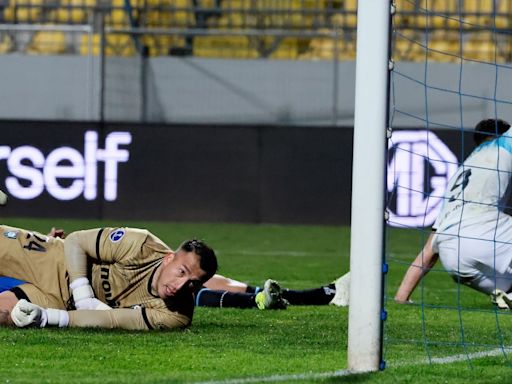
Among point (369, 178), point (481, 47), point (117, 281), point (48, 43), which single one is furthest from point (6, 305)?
point (481, 47)

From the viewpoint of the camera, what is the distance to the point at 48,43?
19.2 metres

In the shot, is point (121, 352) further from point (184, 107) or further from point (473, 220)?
point (184, 107)

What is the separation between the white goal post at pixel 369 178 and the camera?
5746 mm

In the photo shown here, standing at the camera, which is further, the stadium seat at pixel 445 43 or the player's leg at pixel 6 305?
the stadium seat at pixel 445 43

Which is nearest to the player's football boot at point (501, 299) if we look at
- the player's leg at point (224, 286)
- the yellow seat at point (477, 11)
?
the player's leg at point (224, 286)

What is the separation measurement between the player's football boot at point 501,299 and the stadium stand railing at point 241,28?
929 centimetres

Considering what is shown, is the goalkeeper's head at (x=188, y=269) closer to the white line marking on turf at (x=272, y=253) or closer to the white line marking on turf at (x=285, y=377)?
the white line marking on turf at (x=285, y=377)

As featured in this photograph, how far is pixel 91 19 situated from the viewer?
1909 centimetres

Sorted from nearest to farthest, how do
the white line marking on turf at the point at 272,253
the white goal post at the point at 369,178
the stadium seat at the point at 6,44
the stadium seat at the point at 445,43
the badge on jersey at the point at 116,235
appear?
the white goal post at the point at 369,178 < the badge on jersey at the point at 116,235 < the white line marking on turf at the point at 272,253 < the stadium seat at the point at 6,44 < the stadium seat at the point at 445,43

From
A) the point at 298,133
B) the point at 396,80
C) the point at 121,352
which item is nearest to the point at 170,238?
the point at 298,133

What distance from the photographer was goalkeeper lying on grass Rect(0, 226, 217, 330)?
23.8ft

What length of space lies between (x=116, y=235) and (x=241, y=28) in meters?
13.0

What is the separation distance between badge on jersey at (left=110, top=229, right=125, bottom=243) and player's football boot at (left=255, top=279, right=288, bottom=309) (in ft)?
5.45

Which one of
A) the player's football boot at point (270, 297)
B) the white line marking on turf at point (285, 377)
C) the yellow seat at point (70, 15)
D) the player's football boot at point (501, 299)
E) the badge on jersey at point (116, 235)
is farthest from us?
the yellow seat at point (70, 15)
